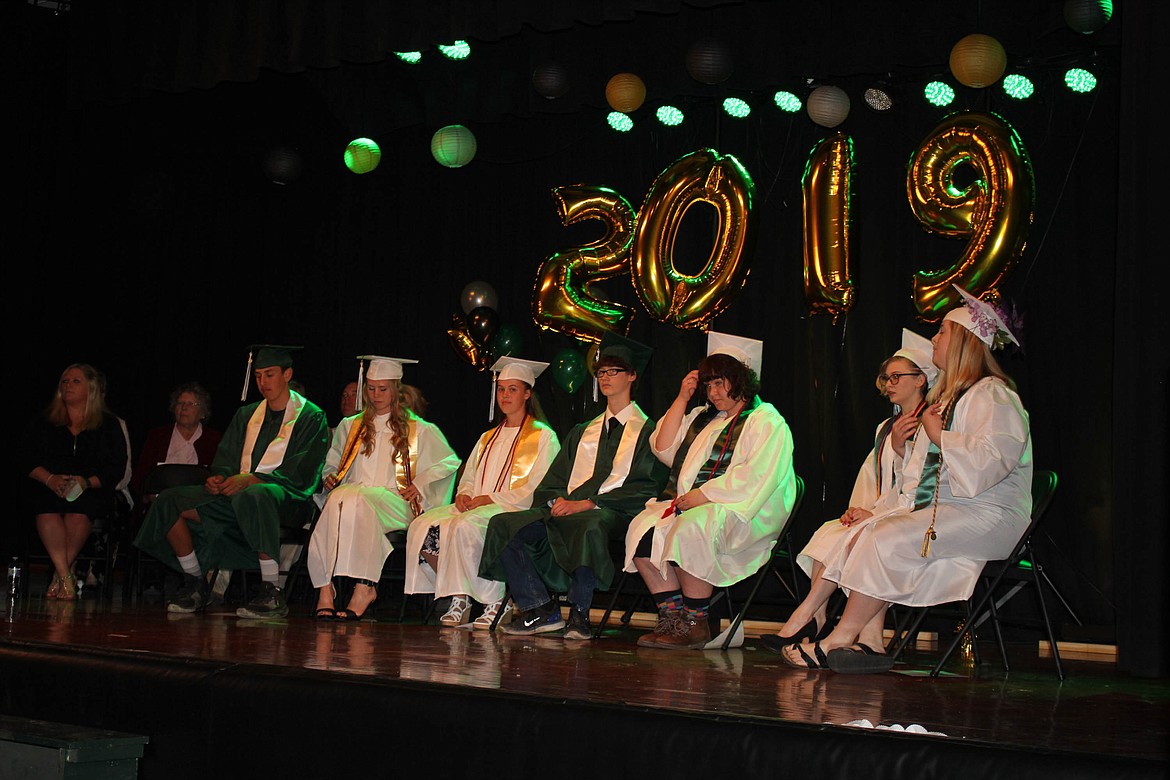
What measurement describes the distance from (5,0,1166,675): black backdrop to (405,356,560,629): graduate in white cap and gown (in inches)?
39.4

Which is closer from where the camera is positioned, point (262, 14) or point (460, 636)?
point (460, 636)

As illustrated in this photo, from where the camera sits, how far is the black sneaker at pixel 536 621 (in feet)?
19.2

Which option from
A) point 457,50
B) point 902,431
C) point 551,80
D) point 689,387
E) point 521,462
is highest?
Result: point 457,50

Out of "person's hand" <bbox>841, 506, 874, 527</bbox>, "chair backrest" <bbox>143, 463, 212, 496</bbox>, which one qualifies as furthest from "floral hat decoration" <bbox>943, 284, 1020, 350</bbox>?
"chair backrest" <bbox>143, 463, 212, 496</bbox>

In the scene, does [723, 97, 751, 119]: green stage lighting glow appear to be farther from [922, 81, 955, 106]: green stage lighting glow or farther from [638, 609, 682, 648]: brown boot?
[638, 609, 682, 648]: brown boot

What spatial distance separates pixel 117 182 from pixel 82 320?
1075 mm

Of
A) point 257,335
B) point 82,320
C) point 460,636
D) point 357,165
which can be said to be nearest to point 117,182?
point 82,320

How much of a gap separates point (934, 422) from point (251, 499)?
143 inches

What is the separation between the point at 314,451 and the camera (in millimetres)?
6961

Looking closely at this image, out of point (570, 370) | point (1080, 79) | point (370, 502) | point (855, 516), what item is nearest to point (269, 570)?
point (370, 502)

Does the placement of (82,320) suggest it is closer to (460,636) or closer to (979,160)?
(460,636)

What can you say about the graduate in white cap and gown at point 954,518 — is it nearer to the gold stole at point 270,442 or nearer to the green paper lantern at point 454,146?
the gold stole at point 270,442

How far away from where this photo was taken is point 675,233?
22.8 ft

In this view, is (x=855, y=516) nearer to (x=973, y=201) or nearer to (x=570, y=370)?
(x=973, y=201)
